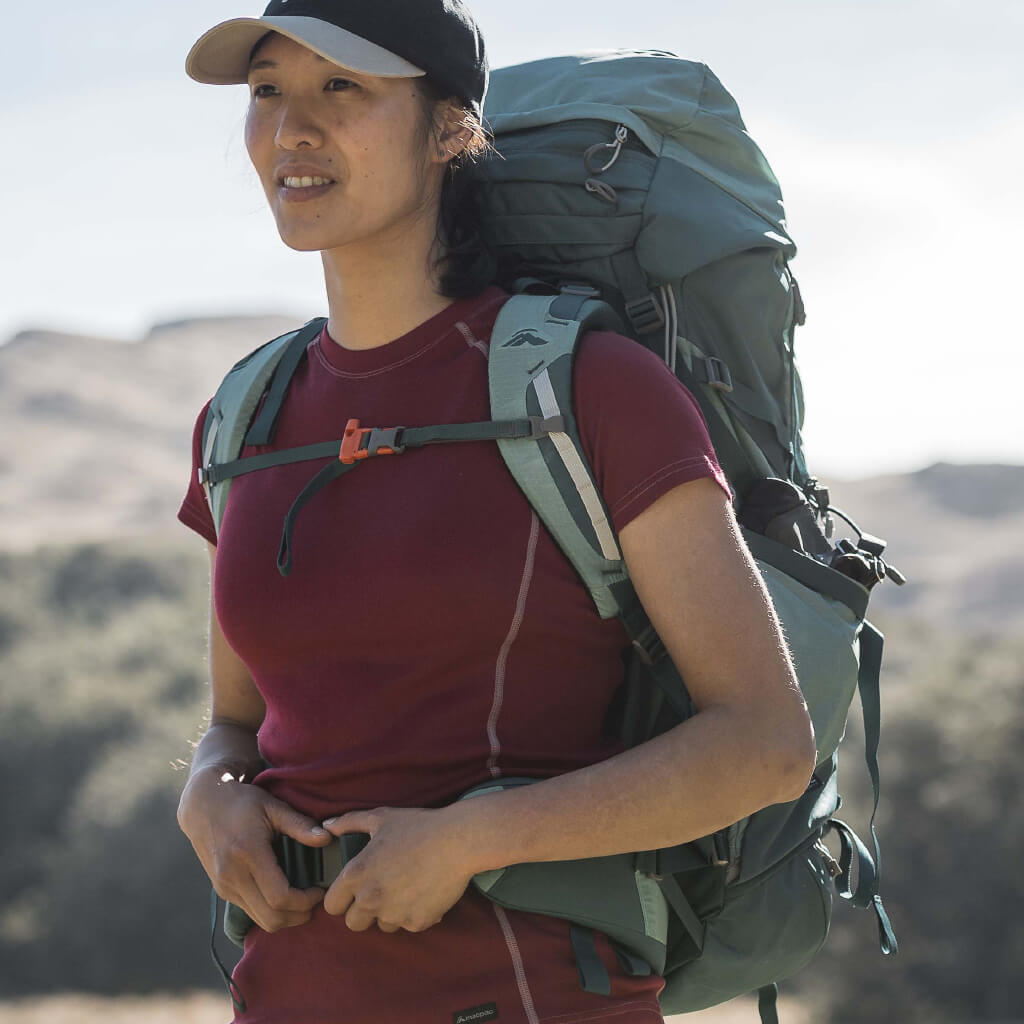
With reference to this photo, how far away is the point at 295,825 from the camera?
1943mm

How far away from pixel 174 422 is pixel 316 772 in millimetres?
44715

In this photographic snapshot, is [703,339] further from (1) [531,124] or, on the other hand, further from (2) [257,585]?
(2) [257,585]

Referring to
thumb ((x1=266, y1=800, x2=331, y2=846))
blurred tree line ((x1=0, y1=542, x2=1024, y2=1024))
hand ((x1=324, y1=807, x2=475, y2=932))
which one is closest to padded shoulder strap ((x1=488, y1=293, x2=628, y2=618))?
hand ((x1=324, y1=807, x2=475, y2=932))

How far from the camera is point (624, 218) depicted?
2.24 metres

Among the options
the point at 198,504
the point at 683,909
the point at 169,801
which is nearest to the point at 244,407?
the point at 198,504

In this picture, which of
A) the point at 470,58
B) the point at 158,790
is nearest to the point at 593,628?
the point at 470,58

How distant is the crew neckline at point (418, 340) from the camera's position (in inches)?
84.7

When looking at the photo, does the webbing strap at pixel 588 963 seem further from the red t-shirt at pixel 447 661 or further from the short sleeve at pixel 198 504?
the short sleeve at pixel 198 504

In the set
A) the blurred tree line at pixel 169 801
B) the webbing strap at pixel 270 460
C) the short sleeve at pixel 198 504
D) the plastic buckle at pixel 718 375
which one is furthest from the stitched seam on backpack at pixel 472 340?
the blurred tree line at pixel 169 801

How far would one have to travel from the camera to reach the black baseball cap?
2047 mm

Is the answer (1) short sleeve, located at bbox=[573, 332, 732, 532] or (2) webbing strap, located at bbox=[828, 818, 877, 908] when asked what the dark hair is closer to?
(1) short sleeve, located at bbox=[573, 332, 732, 532]

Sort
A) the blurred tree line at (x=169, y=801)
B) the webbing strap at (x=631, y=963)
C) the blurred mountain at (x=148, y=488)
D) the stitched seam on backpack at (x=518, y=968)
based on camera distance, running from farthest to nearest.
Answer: the blurred mountain at (x=148, y=488)
the blurred tree line at (x=169, y=801)
the webbing strap at (x=631, y=963)
the stitched seam on backpack at (x=518, y=968)

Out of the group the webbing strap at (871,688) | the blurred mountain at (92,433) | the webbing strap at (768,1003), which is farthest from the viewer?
the blurred mountain at (92,433)

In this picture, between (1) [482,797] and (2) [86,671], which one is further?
(2) [86,671]
